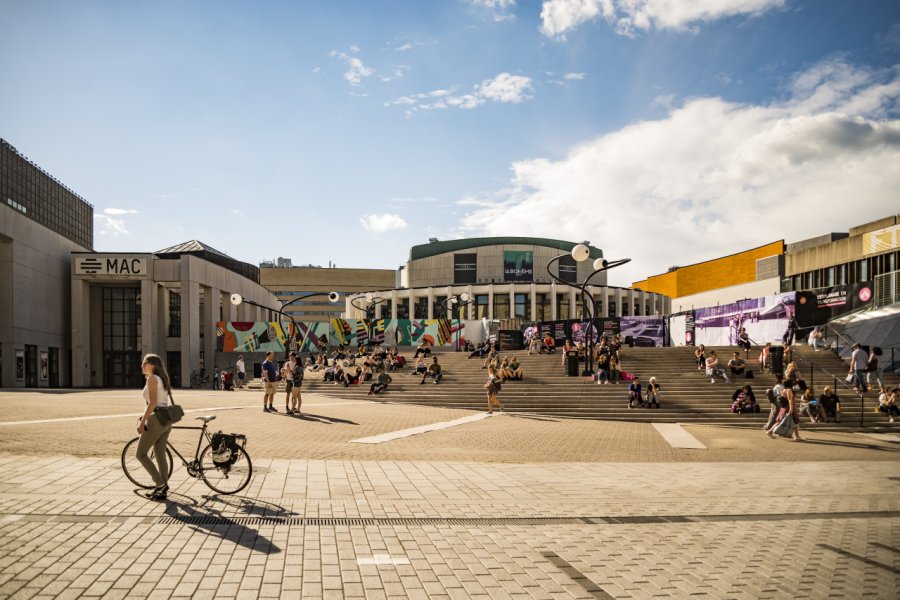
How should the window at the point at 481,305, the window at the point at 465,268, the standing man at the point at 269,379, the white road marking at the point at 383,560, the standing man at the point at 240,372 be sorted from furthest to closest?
the window at the point at 465,268 → the window at the point at 481,305 → the standing man at the point at 240,372 → the standing man at the point at 269,379 → the white road marking at the point at 383,560

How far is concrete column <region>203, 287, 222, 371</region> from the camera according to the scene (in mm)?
48750

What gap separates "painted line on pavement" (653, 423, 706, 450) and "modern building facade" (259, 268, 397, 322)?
12090 centimetres

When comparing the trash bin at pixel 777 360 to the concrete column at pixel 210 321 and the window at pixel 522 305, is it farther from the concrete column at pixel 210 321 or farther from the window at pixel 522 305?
the window at pixel 522 305

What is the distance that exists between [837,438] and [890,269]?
2632 cm

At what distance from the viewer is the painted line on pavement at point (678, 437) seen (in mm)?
14047

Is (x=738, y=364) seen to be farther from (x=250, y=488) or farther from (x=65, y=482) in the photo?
(x=65, y=482)

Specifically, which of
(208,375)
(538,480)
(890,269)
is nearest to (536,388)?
(538,480)

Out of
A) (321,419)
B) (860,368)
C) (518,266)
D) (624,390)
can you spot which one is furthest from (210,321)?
(518,266)

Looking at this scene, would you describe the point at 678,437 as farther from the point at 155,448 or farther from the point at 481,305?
the point at 481,305

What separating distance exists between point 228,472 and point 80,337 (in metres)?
41.4

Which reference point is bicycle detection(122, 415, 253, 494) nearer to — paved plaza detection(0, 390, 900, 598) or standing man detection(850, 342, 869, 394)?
paved plaza detection(0, 390, 900, 598)

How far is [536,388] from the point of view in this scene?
2353 centimetres

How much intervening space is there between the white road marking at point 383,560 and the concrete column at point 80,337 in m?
44.1

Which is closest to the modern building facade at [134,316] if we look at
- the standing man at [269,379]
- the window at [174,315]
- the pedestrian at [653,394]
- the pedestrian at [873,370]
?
the window at [174,315]
